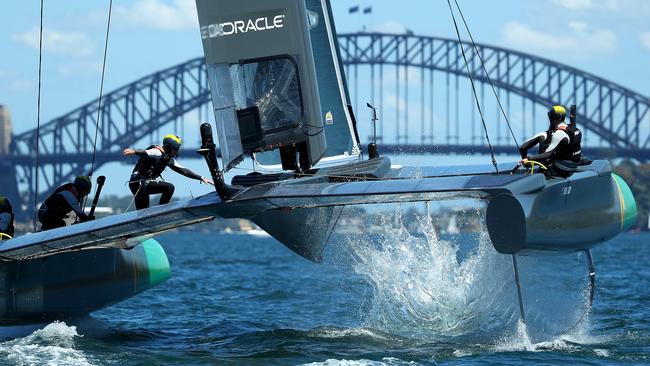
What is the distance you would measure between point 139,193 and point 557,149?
9.04 feet

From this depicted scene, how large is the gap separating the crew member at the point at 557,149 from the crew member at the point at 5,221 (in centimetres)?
357

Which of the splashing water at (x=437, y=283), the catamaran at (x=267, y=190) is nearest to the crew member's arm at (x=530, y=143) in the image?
the catamaran at (x=267, y=190)

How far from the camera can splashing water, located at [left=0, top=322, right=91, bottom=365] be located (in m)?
7.73

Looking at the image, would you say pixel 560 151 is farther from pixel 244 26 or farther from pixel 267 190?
pixel 244 26

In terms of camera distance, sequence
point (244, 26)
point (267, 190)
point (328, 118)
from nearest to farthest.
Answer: point (267, 190), point (244, 26), point (328, 118)

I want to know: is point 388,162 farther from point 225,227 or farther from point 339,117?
point 225,227

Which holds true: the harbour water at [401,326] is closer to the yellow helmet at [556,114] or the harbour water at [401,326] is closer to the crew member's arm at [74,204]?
the crew member's arm at [74,204]

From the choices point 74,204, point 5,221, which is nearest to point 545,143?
point 74,204

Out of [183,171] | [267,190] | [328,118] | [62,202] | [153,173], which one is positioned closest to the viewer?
[267,190]

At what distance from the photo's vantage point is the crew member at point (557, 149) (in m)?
8.52

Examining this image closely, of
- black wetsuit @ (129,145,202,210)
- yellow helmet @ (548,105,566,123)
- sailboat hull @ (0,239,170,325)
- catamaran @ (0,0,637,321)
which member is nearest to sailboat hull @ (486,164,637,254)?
catamaran @ (0,0,637,321)

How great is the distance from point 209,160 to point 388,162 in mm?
2841

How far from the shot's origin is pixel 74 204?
914 centimetres

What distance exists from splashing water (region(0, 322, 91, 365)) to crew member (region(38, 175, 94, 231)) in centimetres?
71
